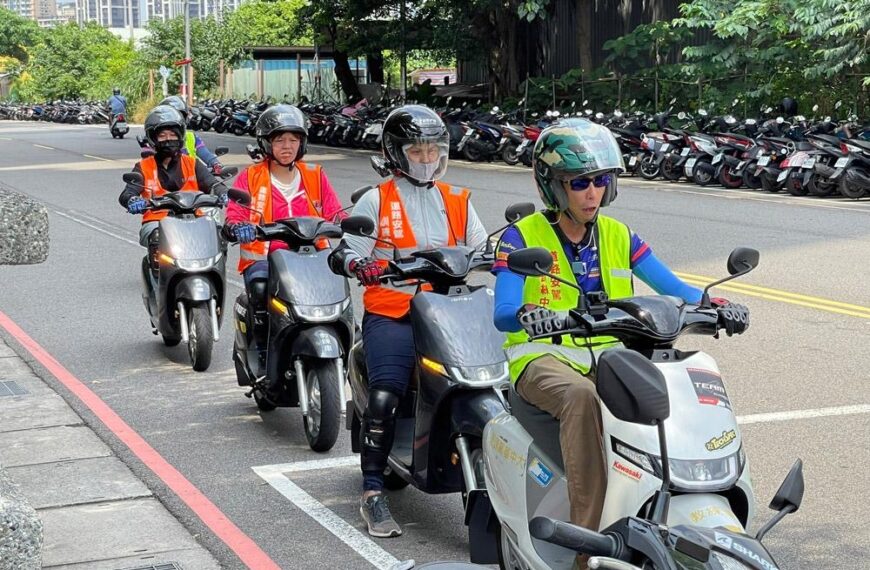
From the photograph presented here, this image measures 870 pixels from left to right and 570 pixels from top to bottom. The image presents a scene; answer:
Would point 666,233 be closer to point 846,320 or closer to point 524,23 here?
point 846,320

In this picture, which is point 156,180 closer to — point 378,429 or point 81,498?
point 81,498

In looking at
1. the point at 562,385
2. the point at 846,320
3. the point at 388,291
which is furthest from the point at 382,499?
the point at 846,320

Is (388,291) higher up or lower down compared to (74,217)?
higher up

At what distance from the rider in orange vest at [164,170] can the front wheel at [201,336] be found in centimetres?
83

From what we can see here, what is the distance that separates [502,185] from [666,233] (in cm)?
734

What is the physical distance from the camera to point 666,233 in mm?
15875

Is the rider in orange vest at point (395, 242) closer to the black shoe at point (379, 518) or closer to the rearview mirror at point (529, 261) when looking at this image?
the black shoe at point (379, 518)

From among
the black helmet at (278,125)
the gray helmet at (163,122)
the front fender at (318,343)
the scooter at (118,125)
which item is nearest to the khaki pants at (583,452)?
the front fender at (318,343)

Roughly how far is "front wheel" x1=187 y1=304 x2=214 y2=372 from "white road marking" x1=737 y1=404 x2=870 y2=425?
3.50 m

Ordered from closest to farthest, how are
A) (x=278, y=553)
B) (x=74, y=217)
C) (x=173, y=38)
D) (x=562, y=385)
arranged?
1. (x=562, y=385)
2. (x=278, y=553)
3. (x=74, y=217)
4. (x=173, y=38)

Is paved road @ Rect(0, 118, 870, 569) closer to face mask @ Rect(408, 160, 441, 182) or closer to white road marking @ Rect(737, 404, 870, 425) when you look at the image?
white road marking @ Rect(737, 404, 870, 425)

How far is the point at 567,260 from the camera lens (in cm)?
451

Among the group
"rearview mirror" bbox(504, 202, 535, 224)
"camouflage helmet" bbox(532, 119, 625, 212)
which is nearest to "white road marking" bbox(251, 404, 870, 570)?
"rearview mirror" bbox(504, 202, 535, 224)

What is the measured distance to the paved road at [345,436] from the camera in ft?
18.9
